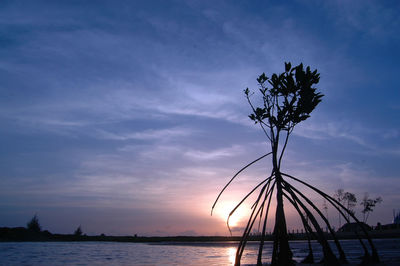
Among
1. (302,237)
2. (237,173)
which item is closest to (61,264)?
(237,173)

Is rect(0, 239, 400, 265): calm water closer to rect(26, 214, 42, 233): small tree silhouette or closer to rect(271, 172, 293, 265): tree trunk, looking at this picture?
rect(271, 172, 293, 265): tree trunk

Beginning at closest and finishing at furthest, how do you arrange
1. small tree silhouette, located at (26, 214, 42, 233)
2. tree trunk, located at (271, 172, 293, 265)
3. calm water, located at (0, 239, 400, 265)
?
tree trunk, located at (271, 172, 293, 265), calm water, located at (0, 239, 400, 265), small tree silhouette, located at (26, 214, 42, 233)

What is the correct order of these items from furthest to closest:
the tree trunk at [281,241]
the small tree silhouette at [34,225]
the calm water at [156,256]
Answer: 1. the small tree silhouette at [34,225]
2. the calm water at [156,256]
3. the tree trunk at [281,241]

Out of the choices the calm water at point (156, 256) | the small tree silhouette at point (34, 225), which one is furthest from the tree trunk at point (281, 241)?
the small tree silhouette at point (34, 225)

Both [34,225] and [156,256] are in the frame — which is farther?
[34,225]

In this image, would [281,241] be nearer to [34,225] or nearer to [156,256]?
[156,256]

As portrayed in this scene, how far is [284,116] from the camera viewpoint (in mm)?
13133

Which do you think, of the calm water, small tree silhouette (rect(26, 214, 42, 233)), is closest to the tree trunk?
the calm water

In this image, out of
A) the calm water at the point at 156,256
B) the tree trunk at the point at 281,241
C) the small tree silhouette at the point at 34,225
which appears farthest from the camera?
the small tree silhouette at the point at 34,225

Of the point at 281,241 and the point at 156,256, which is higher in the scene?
the point at 281,241

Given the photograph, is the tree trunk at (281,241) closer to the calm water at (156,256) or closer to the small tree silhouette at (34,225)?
the calm water at (156,256)

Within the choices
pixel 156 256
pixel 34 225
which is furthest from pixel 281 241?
pixel 34 225

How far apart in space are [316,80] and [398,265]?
760 cm

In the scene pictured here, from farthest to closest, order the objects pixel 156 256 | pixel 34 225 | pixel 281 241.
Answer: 1. pixel 34 225
2. pixel 156 256
3. pixel 281 241
